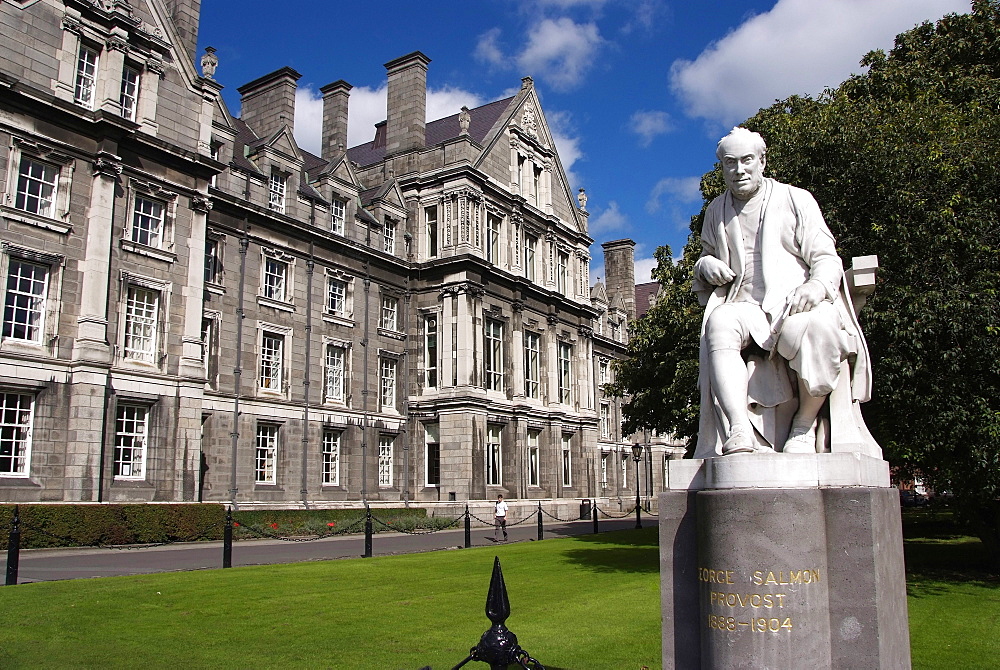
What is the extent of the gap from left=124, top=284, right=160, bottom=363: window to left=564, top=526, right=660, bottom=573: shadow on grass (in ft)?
50.2

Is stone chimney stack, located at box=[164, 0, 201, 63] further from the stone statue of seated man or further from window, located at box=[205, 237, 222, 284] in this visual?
the stone statue of seated man

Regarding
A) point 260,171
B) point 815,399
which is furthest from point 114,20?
point 815,399

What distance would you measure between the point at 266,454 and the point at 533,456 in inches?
618

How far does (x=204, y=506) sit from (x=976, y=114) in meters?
24.1

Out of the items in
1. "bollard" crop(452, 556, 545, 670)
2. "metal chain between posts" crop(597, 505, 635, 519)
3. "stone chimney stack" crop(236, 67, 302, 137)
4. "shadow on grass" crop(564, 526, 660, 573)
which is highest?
"stone chimney stack" crop(236, 67, 302, 137)

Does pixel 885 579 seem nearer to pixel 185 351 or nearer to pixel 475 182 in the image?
pixel 185 351

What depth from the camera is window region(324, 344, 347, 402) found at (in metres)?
35.3

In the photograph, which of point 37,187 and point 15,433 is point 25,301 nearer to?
point 37,187

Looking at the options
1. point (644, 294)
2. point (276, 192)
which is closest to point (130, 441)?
point (276, 192)

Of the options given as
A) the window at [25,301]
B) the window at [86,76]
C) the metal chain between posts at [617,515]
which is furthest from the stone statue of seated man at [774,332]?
the metal chain between posts at [617,515]

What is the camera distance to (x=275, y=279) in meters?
33.5

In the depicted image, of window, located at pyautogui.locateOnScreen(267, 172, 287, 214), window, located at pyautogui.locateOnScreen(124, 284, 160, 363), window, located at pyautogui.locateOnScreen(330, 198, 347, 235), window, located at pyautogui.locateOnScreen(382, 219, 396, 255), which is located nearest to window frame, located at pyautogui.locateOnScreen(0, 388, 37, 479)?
window, located at pyautogui.locateOnScreen(124, 284, 160, 363)

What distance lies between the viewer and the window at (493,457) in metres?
39.0

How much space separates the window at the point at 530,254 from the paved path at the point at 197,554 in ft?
63.2
